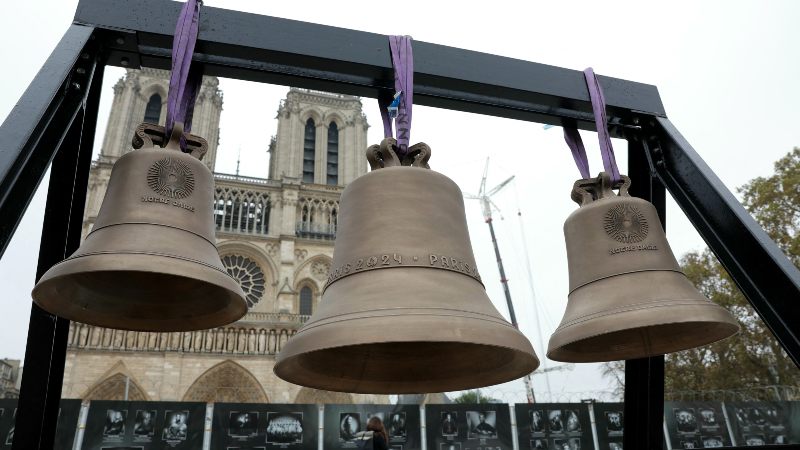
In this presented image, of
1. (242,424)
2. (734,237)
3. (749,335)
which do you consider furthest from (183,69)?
(749,335)

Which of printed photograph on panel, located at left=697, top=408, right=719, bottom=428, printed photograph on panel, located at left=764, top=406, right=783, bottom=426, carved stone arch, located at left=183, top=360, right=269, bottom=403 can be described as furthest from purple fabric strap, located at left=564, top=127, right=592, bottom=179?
carved stone arch, located at left=183, top=360, right=269, bottom=403

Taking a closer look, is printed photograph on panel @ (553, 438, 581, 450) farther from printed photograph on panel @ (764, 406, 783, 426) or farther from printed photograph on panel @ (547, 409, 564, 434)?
printed photograph on panel @ (764, 406, 783, 426)

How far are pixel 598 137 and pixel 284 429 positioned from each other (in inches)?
313

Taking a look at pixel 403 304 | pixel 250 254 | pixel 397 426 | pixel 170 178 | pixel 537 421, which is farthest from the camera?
pixel 250 254

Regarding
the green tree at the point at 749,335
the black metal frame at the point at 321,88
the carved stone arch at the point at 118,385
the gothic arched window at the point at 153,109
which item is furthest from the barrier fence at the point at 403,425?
the gothic arched window at the point at 153,109

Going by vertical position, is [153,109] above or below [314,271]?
above

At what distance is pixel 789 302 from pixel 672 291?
0.32m

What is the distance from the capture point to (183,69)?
5.65 ft

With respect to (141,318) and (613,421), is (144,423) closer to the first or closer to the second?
(141,318)

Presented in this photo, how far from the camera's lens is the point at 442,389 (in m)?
1.78

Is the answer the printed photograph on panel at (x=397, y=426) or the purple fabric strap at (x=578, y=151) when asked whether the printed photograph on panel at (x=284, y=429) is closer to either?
the printed photograph on panel at (x=397, y=426)

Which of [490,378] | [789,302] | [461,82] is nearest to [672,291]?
[789,302]

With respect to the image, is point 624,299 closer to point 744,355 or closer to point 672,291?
point 672,291

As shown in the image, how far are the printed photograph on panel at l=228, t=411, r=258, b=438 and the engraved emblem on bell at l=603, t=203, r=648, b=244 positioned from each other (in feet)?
25.7
